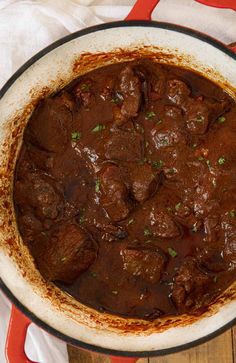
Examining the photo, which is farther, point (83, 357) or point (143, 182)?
point (83, 357)

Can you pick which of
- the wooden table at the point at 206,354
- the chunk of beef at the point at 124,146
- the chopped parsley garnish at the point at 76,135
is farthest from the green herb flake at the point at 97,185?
the wooden table at the point at 206,354

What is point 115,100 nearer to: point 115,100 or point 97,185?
point 115,100

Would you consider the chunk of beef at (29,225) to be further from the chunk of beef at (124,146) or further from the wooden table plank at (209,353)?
the wooden table plank at (209,353)

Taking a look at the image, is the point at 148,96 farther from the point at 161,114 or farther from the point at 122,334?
the point at 122,334

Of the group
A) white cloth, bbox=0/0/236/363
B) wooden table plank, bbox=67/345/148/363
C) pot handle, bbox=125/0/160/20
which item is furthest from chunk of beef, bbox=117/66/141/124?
wooden table plank, bbox=67/345/148/363

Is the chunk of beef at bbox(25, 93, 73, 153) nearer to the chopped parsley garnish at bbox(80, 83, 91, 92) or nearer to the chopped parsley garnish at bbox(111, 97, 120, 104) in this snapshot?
the chopped parsley garnish at bbox(80, 83, 91, 92)

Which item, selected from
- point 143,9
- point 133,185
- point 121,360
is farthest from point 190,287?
point 143,9
